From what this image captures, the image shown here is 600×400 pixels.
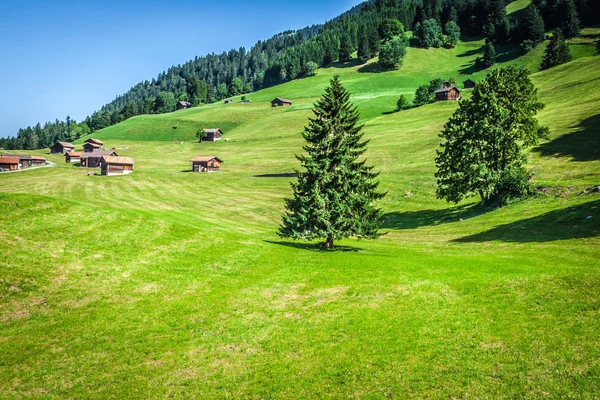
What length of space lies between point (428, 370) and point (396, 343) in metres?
2.36

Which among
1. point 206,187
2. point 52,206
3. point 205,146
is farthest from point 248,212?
point 205,146

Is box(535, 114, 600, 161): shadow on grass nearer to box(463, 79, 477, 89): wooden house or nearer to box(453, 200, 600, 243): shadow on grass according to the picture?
box(453, 200, 600, 243): shadow on grass

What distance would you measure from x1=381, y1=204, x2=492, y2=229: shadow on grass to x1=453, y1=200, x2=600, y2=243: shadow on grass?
33.9 feet

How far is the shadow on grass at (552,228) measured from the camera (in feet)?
112

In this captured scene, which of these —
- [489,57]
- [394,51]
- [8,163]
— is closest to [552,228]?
[8,163]

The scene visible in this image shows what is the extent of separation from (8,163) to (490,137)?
127 metres

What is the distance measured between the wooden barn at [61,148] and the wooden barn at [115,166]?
2169 inches

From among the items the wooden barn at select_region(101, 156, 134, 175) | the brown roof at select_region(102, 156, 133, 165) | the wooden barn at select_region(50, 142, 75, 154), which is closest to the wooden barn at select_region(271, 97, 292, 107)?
the wooden barn at select_region(50, 142, 75, 154)

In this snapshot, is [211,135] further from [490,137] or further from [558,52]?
[558,52]

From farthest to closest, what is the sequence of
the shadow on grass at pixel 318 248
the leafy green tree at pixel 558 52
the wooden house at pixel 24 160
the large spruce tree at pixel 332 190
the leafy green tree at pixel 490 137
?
1. the leafy green tree at pixel 558 52
2. the wooden house at pixel 24 160
3. the leafy green tree at pixel 490 137
4. the shadow on grass at pixel 318 248
5. the large spruce tree at pixel 332 190

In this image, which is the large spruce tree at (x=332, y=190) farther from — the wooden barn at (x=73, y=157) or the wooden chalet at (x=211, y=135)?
the wooden chalet at (x=211, y=135)

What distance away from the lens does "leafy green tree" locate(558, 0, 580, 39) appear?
162875mm

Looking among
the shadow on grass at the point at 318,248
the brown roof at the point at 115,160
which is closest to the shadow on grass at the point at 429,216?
the shadow on grass at the point at 318,248

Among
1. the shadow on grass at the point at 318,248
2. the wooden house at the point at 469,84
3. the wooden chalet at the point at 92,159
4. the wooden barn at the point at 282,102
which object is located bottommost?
the shadow on grass at the point at 318,248
